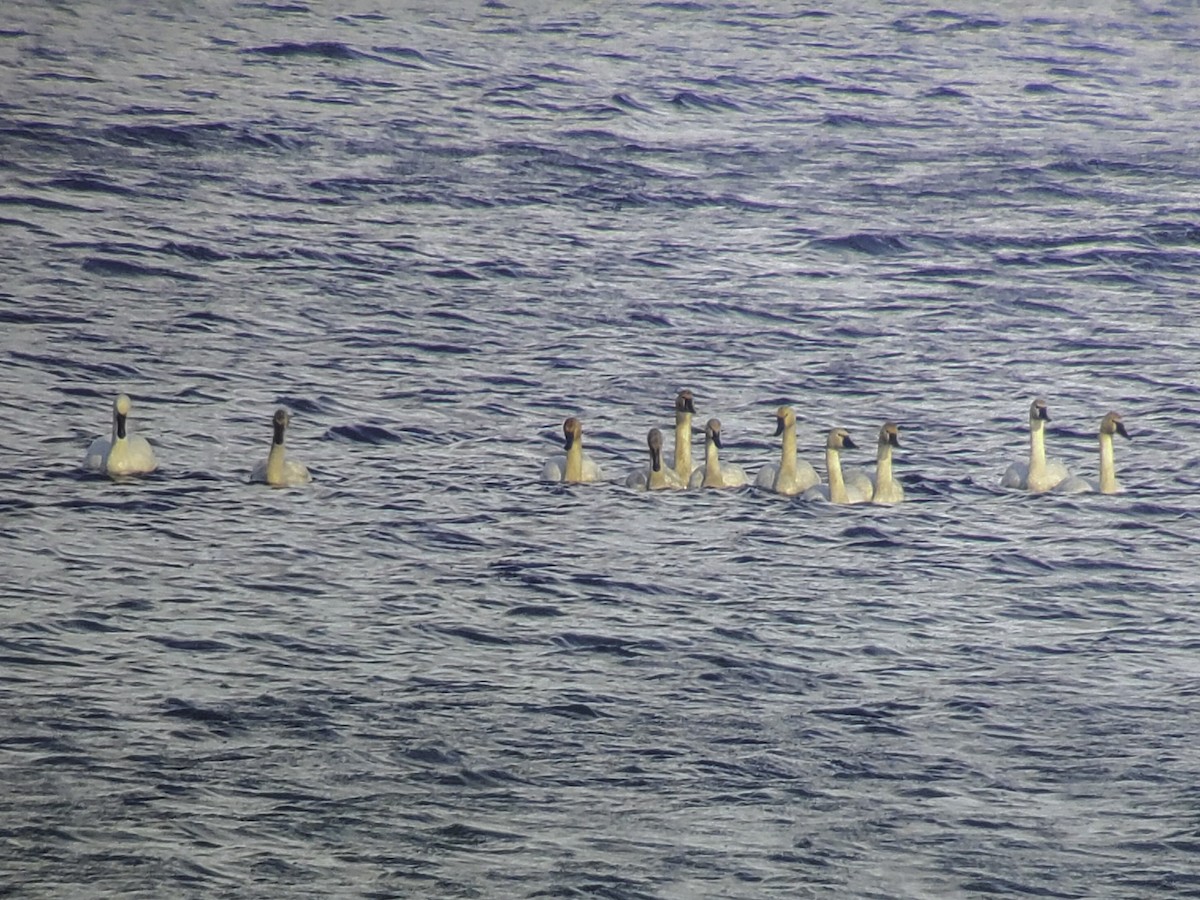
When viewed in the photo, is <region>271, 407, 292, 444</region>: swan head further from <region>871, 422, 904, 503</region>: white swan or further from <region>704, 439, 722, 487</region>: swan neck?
<region>871, 422, 904, 503</region>: white swan

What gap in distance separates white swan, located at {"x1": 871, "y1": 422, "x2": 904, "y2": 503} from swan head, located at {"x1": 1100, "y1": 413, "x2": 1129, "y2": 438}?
2.37 metres

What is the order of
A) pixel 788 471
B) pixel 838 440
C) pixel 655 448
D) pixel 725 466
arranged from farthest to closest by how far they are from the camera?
pixel 725 466 < pixel 788 471 < pixel 838 440 < pixel 655 448

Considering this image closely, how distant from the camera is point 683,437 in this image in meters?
24.1

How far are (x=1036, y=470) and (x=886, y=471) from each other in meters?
1.74

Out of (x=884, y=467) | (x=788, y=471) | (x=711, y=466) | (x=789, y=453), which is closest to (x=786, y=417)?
(x=789, y=453)

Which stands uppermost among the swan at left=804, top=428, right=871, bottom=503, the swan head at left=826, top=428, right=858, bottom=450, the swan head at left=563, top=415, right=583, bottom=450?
the swan head at left=563, top=415, right=583, bottom=450

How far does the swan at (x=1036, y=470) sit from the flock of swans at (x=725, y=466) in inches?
0.4

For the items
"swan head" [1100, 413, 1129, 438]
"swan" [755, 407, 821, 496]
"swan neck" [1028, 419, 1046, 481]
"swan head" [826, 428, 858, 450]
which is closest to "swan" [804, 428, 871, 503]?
"swan head" [826, 428, 858, 450]

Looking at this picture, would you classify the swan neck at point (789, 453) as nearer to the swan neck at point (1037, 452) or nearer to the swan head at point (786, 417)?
the swan head at point (786, 417)

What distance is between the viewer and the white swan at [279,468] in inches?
896

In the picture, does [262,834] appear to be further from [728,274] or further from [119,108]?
[119,108]

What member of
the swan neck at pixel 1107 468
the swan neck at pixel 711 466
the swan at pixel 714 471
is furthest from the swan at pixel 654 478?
the swan neck at pixel 1107 468

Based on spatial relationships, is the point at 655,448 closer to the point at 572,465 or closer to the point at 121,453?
the point at 572,465

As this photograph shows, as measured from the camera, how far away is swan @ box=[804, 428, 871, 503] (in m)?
23.3
